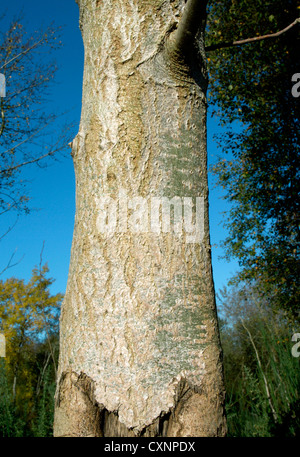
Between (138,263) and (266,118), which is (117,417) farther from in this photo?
(266,118)

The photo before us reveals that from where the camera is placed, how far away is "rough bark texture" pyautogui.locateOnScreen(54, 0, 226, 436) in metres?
1.11

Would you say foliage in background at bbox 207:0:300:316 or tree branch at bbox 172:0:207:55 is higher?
foliage in background at bbox 207:0:300:316

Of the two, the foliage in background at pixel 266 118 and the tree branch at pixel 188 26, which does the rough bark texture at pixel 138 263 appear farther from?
the foliage in background at pixel 266 118

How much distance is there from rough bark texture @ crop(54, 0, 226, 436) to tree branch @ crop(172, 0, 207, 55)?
1.0 inches

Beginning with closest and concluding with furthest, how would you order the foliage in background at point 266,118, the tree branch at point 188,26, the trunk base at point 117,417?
the trunk base at point 117,417, the tree branch at point 188,26, the foliage in background at point 266,118

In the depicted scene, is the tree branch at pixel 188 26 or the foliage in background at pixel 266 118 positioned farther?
the foliage in background at pixel 266 118

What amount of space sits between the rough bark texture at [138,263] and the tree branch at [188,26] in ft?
0.09

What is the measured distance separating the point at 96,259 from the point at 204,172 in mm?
526

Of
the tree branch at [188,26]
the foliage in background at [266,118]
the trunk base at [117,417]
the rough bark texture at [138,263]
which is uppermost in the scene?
the foliage in background at [266,118]

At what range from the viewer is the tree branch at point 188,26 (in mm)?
1298

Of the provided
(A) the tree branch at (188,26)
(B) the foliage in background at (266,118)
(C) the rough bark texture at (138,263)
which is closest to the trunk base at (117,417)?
(C) the rough bark texture at (138,263)

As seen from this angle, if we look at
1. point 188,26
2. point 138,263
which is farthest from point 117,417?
point 188,26

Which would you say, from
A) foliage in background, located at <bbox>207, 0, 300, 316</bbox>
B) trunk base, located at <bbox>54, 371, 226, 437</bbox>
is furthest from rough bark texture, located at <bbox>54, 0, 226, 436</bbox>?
foliage in background, located at <bbox>207, 0, 300, 316</bbox>

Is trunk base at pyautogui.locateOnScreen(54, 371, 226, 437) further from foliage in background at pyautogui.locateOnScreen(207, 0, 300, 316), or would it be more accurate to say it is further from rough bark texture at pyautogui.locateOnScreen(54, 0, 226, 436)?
foliage in background at pyautogui.locateOnScreen(207, 0, 300, 316)
